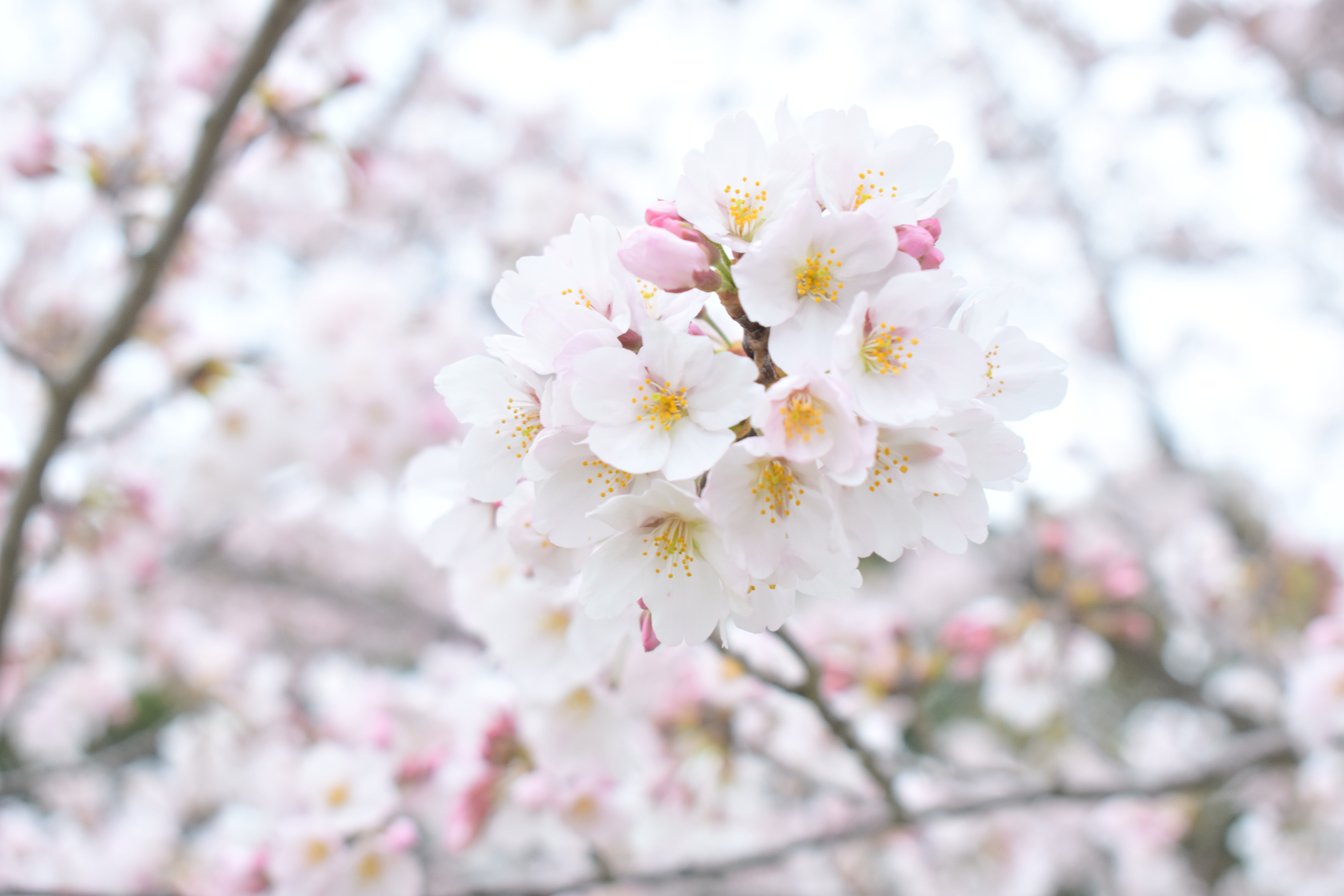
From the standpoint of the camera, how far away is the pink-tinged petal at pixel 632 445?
1.94ft

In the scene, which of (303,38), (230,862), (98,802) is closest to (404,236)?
(303,38)

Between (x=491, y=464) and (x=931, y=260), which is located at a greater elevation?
(x=931, y=260)

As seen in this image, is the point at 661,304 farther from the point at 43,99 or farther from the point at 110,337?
the point at 43,99

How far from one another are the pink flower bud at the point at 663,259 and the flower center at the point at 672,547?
19 centimetres

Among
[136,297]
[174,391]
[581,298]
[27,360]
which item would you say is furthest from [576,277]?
[174,391]

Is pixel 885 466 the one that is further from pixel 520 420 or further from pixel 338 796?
pixel 338 796

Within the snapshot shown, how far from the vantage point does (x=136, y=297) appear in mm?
1437

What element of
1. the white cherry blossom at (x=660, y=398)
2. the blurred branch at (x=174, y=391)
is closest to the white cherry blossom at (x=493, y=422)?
the white cherry blossom at (x=660, y=398)

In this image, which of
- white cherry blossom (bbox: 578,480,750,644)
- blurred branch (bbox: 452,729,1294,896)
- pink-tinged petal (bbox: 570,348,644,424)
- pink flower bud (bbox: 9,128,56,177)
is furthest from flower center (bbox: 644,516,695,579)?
pink flower bud (bbox: 9,128,56,177)

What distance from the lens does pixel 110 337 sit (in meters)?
1.46

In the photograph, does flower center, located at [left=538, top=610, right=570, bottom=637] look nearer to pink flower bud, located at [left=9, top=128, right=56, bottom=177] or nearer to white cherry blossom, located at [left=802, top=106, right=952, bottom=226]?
white cherry blossom, located at [left=802, top=106, right=952, bottom=226]

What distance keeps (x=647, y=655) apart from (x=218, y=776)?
303 cm

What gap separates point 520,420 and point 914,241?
357 mm

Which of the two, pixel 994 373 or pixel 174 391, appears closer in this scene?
pixel 994 373
